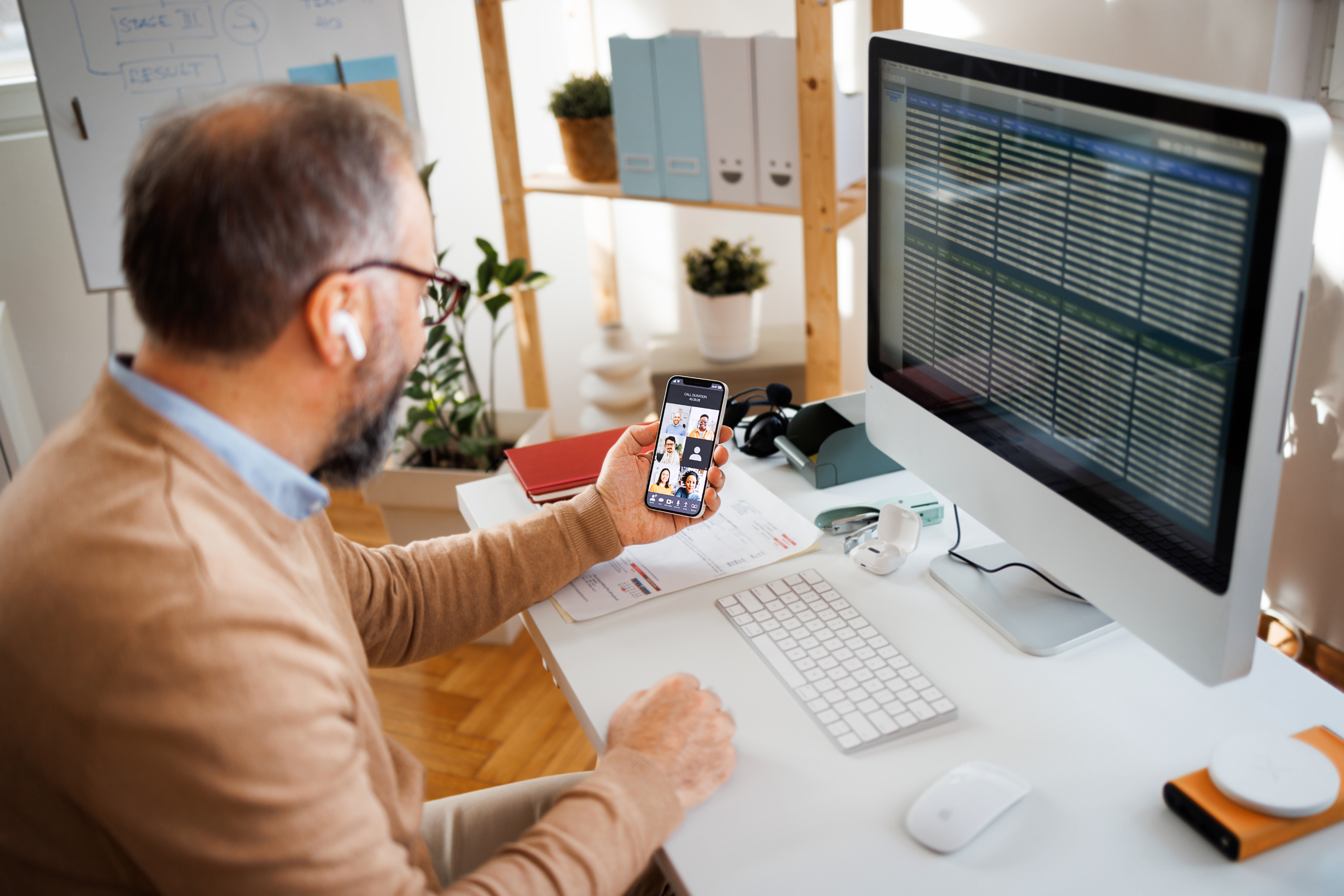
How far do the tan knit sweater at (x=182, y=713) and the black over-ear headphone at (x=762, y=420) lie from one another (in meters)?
0.64

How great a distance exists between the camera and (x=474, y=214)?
112 inches

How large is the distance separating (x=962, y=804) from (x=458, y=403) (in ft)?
5.47

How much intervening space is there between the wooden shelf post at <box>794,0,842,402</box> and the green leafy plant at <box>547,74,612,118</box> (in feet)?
1.59

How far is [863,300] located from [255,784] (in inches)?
83.0

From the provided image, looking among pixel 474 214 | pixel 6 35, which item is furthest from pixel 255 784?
pixel 6 35

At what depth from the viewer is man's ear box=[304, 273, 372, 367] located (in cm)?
69

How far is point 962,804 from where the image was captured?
28.9 inches

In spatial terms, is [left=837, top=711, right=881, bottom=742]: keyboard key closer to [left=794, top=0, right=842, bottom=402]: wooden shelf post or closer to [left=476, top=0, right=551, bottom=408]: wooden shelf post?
[left=794, top=0, right=842, bottom=402]: wooden shelf post

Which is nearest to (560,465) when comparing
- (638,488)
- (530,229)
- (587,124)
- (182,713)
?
(638,488)

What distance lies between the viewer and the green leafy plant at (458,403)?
2102 millimetres

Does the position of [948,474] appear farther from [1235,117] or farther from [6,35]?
[6,35]

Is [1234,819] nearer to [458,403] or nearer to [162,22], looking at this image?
[458,403]

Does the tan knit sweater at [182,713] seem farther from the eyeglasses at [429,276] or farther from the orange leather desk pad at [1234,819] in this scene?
the orange leather desk pad at [1234,819]

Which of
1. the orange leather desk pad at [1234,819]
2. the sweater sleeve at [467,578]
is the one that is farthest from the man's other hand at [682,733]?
the orange leather desk pad at [1234,819]
